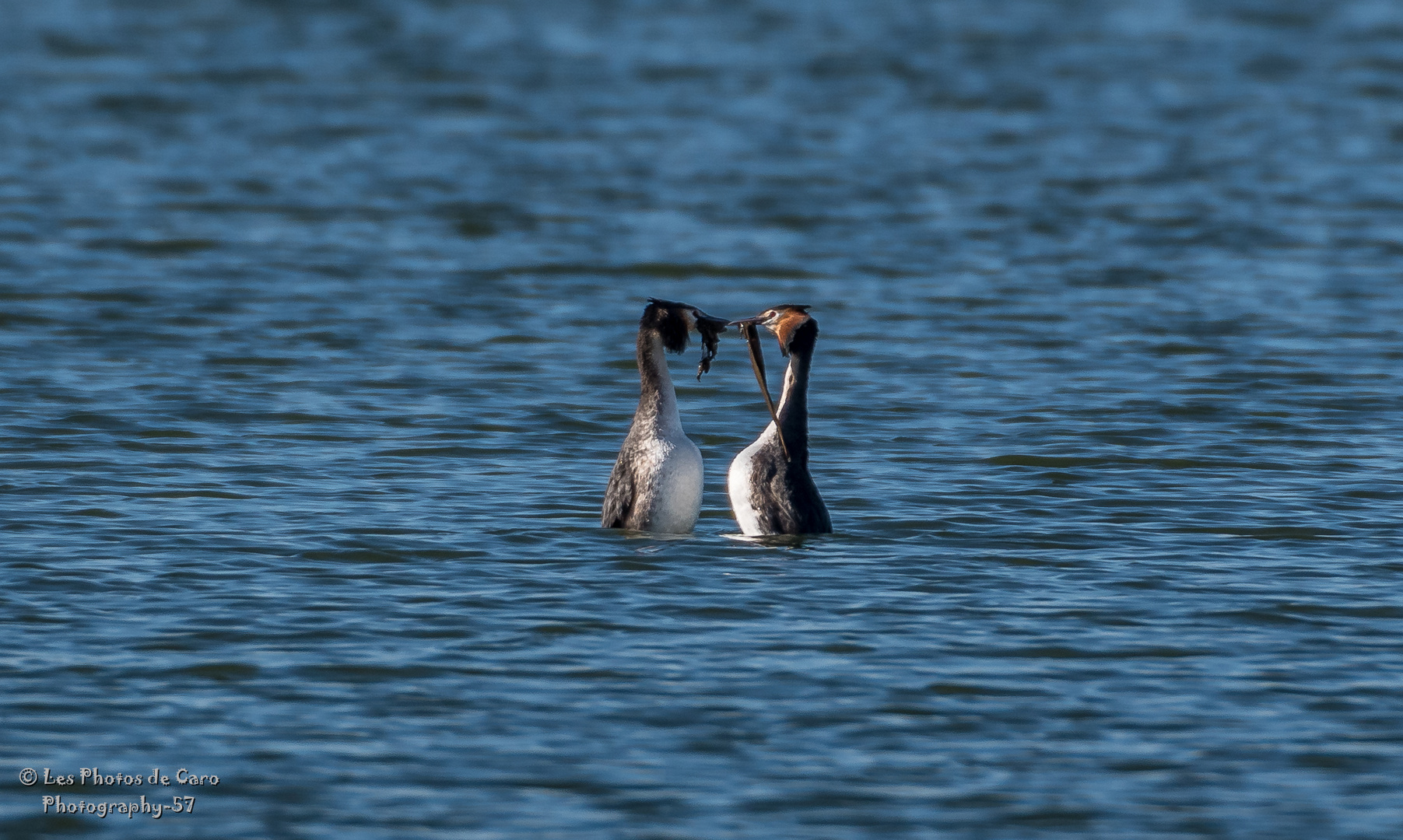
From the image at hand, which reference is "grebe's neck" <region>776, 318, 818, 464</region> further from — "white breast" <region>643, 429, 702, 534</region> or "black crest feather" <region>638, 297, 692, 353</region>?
"black crest feather" <region>638, 297, 692, 353</region>

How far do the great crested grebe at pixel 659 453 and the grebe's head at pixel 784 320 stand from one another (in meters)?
0.28

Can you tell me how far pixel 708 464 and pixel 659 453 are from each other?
2.75 m

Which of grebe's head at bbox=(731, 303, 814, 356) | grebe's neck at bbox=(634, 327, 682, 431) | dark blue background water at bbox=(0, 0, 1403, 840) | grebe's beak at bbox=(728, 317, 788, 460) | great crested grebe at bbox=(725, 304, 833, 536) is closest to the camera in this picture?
dark blue background water at bbox=(0, 0, 1403, 840)

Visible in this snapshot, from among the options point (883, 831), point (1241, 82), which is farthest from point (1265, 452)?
point (1241, 82)

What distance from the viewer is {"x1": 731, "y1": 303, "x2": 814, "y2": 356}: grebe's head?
12523mm

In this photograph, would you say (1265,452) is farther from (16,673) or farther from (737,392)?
(16,673)

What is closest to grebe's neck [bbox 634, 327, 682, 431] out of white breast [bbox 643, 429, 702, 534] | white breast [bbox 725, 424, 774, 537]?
white breast [bbox 643, 429, 702, 534]

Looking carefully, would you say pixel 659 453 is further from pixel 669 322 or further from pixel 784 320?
pixel 784 320

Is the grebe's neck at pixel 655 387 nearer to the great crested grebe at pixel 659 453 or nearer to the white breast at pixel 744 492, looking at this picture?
the great crested grebe at pixel 659 453

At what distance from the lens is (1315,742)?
885 cm

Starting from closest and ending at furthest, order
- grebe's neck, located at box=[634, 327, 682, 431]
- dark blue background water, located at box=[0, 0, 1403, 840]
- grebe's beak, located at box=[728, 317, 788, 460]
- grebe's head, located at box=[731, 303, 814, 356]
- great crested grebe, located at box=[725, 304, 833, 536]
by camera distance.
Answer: dark blue background water, located at box=[0, 0, 1403, 840], great crested grebe, located at box=[725, 304, 833, 536], grebe's beak, located at box=[728, 317, 788, 460], grebe's head, located at box=[731, 303, 814, 356], grebe's neck, located at box=[634, 327, 682, 431]

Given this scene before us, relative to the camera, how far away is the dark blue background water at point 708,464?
28.1 feet

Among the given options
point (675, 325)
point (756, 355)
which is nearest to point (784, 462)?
point (756, 355)

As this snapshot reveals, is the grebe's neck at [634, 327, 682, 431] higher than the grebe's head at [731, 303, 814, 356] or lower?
lower
